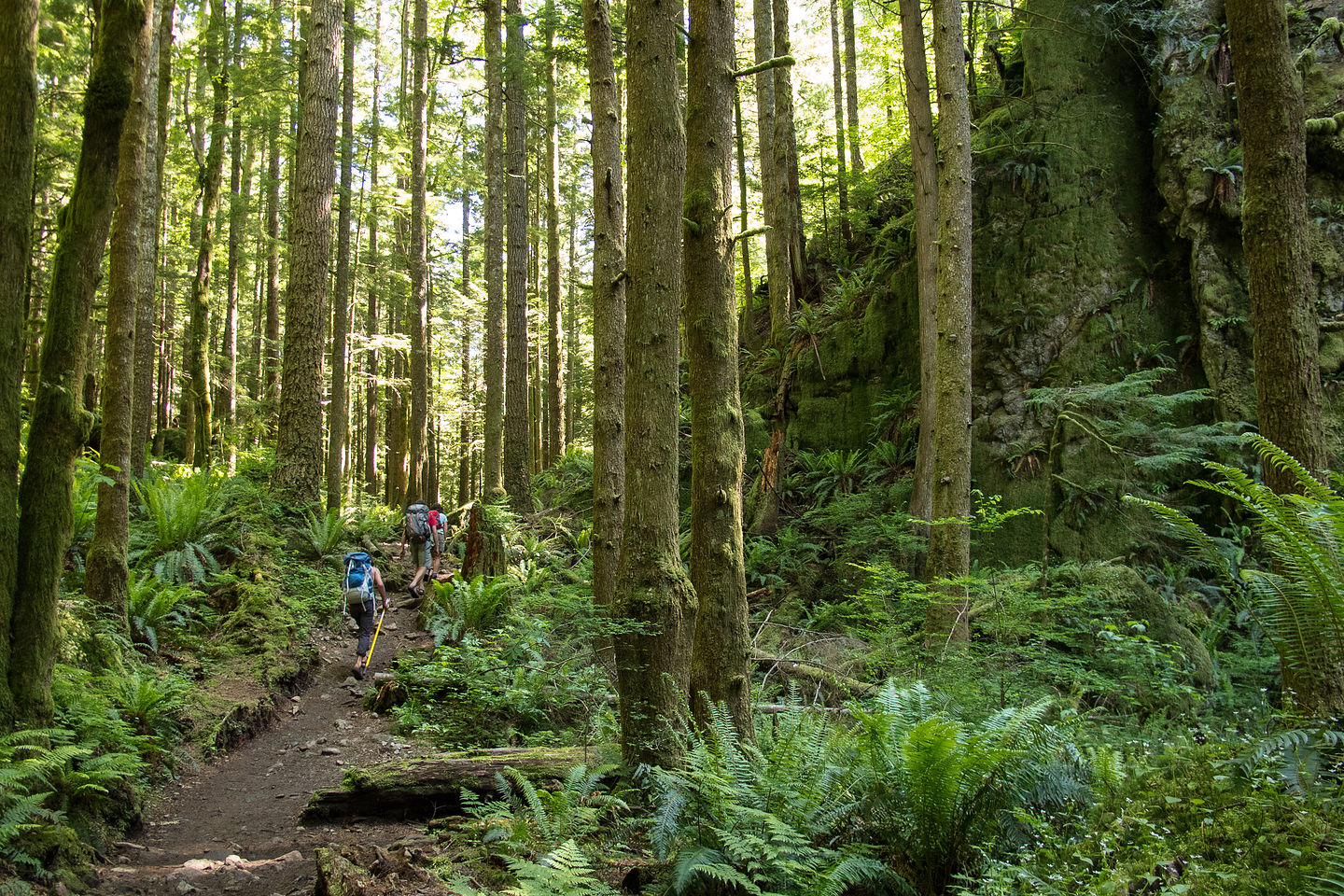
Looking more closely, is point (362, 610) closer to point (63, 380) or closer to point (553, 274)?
point (63, 380)

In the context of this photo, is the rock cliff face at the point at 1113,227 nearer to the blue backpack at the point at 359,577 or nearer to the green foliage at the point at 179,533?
the blue backpack at the point at 359,577

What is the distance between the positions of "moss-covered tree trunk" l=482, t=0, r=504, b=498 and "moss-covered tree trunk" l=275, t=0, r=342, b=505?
9.62 ft

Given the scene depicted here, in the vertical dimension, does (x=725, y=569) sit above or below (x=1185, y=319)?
below

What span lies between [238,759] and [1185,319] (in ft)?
43.1

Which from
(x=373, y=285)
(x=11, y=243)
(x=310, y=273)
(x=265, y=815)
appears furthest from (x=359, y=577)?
(x=373, y=285)

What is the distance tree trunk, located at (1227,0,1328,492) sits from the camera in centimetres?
523

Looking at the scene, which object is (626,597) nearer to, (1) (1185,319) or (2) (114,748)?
(2) (114,748)

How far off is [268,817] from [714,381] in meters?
5.01

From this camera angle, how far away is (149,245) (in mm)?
12734

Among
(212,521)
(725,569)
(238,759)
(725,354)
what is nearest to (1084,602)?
(725,569)

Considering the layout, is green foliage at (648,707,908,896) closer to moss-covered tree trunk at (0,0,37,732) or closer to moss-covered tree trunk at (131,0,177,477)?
moss-covered tree trunk at (0,0,37,732)

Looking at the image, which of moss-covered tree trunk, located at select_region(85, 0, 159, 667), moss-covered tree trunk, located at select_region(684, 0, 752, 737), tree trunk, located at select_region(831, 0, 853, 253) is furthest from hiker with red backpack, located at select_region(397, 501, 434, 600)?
tree trunk, located at select_region(831, 0, 853, 253)

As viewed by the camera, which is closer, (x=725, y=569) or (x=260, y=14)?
(x=725, y=569)

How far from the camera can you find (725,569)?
17.0 ft
